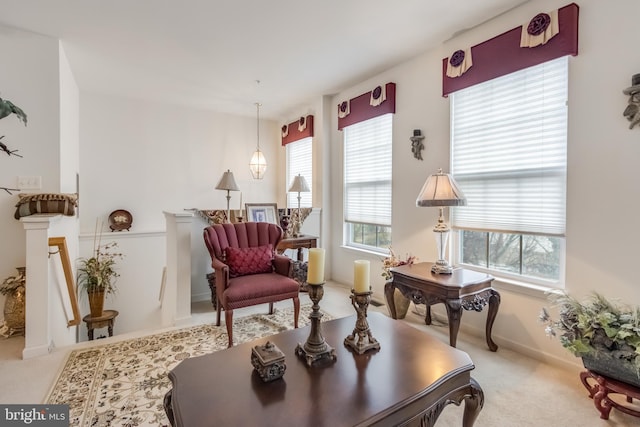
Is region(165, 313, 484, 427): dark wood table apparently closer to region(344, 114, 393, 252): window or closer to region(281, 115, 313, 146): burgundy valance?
region(344, 114, 393, 252): window

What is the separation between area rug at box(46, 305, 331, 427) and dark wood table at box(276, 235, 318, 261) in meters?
1.20

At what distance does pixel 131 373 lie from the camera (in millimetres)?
2256

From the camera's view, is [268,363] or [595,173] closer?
[268,363]

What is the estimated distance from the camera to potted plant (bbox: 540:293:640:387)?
1.73 metres

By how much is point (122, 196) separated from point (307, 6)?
3.98 m

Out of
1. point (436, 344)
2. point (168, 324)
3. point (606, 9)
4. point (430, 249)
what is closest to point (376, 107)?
point (430, 249)

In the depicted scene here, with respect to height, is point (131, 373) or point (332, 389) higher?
point (332, 389)

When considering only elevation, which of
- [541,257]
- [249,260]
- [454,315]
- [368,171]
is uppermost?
[368,171]

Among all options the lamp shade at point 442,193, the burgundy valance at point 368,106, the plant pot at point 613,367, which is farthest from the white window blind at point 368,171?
the plant pot at point 613,367

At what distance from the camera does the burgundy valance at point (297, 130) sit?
5.03m

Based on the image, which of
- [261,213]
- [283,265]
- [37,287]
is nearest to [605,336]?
[283,265]

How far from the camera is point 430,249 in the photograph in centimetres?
335

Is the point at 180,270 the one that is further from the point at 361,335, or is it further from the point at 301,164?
the point at 301,164

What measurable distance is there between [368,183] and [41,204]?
339cm
